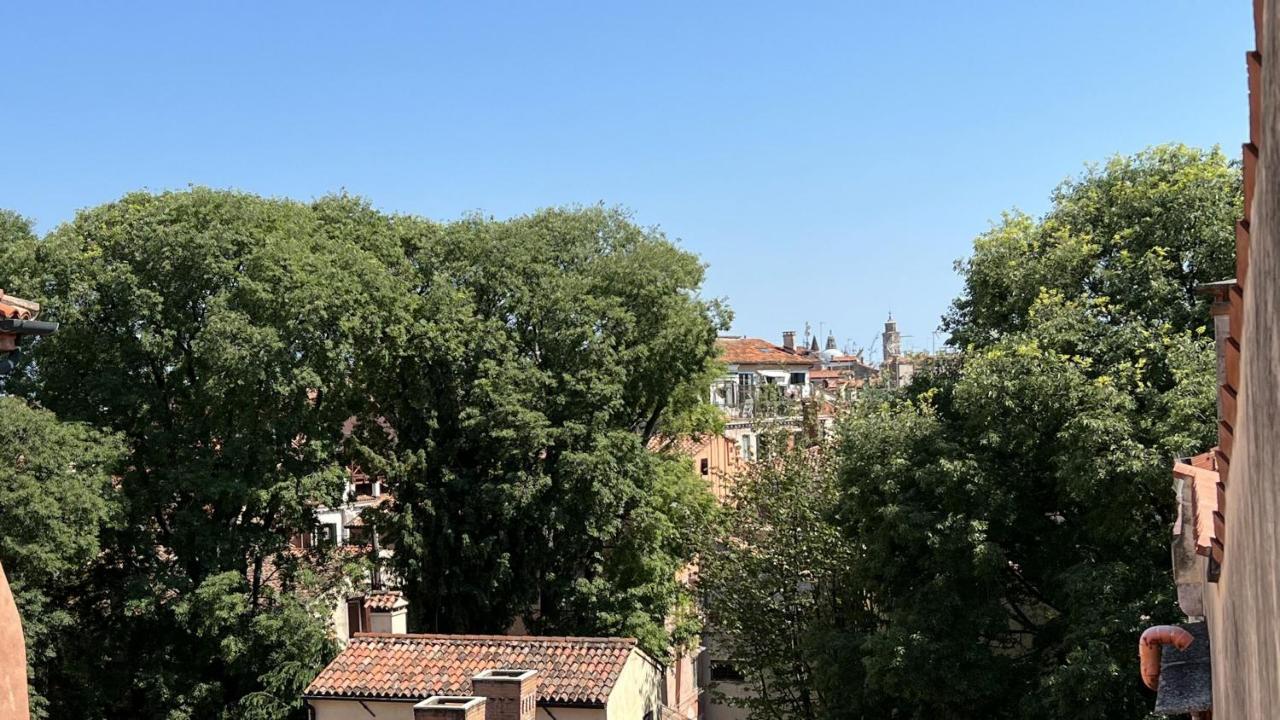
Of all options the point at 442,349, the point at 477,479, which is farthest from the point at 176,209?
the point at 477,479

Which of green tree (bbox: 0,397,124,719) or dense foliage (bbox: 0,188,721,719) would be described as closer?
green tree (bbox: 0,397,124,719)

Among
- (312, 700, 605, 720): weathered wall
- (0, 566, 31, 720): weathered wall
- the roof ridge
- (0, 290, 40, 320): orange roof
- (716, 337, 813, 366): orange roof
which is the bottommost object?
(312, 700, 605, 720): weathered wall

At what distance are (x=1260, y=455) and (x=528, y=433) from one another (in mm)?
23763

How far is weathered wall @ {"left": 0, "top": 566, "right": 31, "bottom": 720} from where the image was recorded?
23.4 ft

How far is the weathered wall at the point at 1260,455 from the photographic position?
304cm

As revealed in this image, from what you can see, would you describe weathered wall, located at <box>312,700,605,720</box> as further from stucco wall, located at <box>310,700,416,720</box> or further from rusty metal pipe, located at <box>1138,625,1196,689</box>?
rusty metal pipe, located at <box>1138,625,1196,689</box>

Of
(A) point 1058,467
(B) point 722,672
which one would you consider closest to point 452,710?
(A) point 1058,467

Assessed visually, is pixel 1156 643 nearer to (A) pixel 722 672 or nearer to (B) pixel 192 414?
(B) pixel 192 414

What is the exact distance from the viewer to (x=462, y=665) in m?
19.3

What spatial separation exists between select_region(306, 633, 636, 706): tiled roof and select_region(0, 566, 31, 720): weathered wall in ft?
38.0

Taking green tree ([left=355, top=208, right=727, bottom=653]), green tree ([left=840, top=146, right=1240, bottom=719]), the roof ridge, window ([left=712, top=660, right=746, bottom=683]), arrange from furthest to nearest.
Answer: window ([left=712, top=660, right=746, bottom=683]), green tree ([left=355, top=208, right=727, bottom=653]), the roof ridge, green tree ([left=840, top=146, right=1240, bottom=719])

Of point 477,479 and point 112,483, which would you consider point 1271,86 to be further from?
point 477,479

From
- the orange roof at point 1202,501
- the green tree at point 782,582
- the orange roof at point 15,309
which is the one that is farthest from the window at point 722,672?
the orange roof at point 15,309

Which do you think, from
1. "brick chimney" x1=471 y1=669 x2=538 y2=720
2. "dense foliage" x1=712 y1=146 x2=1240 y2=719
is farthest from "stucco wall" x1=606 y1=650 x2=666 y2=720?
"dense foliage" x1=712 y1=146 x2=1240 y2=719
